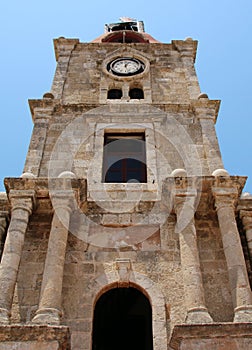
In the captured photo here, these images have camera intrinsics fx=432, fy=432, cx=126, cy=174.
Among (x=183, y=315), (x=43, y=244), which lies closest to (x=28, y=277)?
(x=43, y=244)

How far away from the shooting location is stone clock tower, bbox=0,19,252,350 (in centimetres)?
733

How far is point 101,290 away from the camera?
26.6ft

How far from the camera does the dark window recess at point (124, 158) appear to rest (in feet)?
35.9

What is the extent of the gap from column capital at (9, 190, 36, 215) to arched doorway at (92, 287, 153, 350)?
3.23 metres

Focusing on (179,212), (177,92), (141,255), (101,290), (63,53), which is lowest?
(101,290)

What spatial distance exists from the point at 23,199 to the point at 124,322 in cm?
453

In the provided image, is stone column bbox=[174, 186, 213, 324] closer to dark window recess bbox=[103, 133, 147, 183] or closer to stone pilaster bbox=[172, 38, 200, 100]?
dark window recess bbox=[103, 133, 147, 183]

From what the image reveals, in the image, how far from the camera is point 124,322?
36.7 feet

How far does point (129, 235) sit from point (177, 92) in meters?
6.26

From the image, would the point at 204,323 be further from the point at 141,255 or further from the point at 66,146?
the point at 66,146

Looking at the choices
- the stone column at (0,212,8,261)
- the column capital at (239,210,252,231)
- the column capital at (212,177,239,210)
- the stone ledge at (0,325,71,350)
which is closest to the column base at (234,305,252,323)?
the column capital at (239,210,252,231)

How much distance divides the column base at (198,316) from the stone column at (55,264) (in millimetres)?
2140

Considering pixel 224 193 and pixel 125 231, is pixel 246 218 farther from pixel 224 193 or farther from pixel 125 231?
pixel 125 231

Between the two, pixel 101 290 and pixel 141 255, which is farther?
pixel 141 255
